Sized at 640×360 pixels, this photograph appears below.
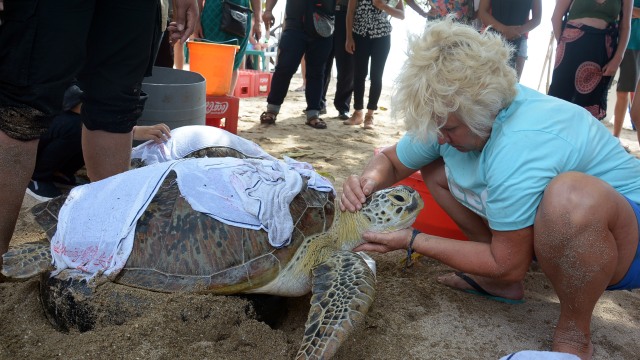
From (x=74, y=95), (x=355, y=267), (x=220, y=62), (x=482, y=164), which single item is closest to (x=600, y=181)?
(x=482, y=164)

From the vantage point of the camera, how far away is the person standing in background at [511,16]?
3996mm

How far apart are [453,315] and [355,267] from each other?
43 cm

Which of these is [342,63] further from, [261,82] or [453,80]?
[453,80]

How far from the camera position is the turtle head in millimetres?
1836

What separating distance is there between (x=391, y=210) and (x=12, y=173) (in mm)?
1166

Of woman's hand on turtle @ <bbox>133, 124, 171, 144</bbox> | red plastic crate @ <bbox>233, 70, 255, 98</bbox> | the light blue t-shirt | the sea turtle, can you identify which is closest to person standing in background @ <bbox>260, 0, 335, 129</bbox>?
red plastic crate @ <bbox>233, 70, 255, 98</bbox>

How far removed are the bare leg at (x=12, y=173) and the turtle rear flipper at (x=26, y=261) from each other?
2.4 inches

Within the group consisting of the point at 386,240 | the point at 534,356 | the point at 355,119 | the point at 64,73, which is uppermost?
the point at 64,73

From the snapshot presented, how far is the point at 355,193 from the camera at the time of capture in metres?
1.89

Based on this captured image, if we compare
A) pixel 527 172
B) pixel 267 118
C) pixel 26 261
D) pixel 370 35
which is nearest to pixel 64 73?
pixel 26 261

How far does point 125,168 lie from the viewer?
2039mm

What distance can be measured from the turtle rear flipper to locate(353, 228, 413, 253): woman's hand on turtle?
986 millimetres

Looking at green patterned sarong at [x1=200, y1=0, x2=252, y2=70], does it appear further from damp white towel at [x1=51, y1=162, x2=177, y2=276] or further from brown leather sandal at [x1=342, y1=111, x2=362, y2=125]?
damp white towel at [x1=51, y1=162, x2=177, y2=276]

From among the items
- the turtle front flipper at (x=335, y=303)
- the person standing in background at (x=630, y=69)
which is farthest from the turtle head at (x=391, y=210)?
the person standing in background at (x=630, y=69)
